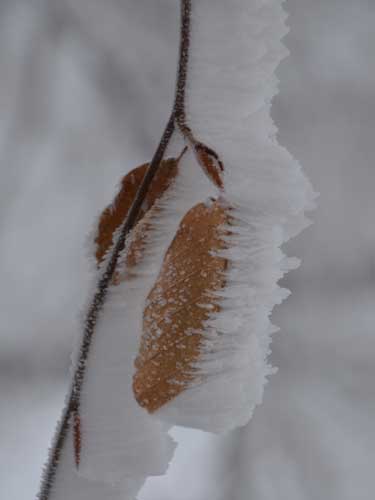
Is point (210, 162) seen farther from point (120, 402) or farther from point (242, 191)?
point (120, 402)

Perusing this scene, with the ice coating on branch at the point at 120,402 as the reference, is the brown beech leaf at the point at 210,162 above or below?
above

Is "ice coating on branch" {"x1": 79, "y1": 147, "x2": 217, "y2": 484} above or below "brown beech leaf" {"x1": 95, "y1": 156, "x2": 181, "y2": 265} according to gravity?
below

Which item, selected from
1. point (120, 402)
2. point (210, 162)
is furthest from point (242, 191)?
point (120, 402)

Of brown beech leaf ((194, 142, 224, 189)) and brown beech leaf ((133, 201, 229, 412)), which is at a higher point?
brown beech leaf ((194, 142, 224, 189))

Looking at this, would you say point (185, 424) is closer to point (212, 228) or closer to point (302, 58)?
point (212, 228)

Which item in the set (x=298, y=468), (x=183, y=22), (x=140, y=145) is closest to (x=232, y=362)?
(x=183, y=22)

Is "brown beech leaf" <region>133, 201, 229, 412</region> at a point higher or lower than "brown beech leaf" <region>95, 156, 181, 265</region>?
lower
